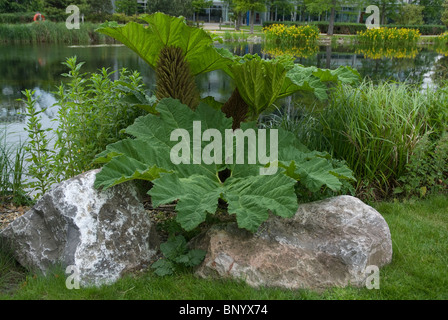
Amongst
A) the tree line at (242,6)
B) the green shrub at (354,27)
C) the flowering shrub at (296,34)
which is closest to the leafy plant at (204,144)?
the flowering shrub at (296,34)

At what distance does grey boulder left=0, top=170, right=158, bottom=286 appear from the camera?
2.31 m

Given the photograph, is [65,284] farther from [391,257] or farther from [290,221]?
[391,257]

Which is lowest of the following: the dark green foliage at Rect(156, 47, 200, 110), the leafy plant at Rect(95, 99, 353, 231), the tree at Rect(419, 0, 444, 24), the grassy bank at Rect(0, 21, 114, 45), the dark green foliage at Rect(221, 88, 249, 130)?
the leafy plant at Rect(95, 99, 353, 231)

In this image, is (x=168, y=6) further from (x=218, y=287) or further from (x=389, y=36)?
(x=218, y=287)

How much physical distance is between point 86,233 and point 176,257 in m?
0.56

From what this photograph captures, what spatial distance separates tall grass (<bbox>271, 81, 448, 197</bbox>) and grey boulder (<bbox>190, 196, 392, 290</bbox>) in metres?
1.30

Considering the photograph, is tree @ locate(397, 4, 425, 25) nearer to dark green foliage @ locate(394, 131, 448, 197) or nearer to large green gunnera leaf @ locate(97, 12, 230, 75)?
dark green foliage @ locate(394, 131, 448, 197)

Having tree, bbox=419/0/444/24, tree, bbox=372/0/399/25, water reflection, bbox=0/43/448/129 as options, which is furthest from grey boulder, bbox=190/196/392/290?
tree, bbox=419/0/444/24

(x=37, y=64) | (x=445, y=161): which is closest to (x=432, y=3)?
(x=37, y=64)

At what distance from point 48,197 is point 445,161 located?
3.72 m

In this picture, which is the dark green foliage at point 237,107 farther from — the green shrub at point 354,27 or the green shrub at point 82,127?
the green shrub at point 354,27

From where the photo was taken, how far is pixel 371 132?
3.96m

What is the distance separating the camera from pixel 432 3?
4000 centimetres

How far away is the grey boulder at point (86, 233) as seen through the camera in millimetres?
2309
